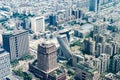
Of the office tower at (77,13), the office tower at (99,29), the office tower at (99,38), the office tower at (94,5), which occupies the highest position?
the office tower at (94,5)

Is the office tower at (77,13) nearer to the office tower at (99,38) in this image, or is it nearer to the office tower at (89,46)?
the office tower at (99,38)

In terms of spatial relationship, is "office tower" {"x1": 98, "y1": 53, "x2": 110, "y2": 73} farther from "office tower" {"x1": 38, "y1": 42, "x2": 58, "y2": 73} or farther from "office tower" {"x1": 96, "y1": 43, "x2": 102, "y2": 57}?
"office tower" {"x1": 38, "y1": 42, "x2": 58, "y2": 73}

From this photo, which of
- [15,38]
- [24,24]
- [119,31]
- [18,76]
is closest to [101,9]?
[119,31]

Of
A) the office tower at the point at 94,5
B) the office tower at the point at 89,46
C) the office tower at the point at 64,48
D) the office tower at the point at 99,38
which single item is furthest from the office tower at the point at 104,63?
the office tower at the point at 94,5

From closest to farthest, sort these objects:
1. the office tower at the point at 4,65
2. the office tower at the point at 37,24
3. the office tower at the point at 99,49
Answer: the office tower at the point at 4,65, the office tower at the point at 99,49, the office tower at the point at 37,24

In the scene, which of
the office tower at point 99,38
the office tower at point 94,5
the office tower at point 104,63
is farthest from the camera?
the office tower at point 94,5

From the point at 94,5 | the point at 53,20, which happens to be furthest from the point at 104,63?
the point at 94,5

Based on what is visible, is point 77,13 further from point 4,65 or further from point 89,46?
point 4,65
